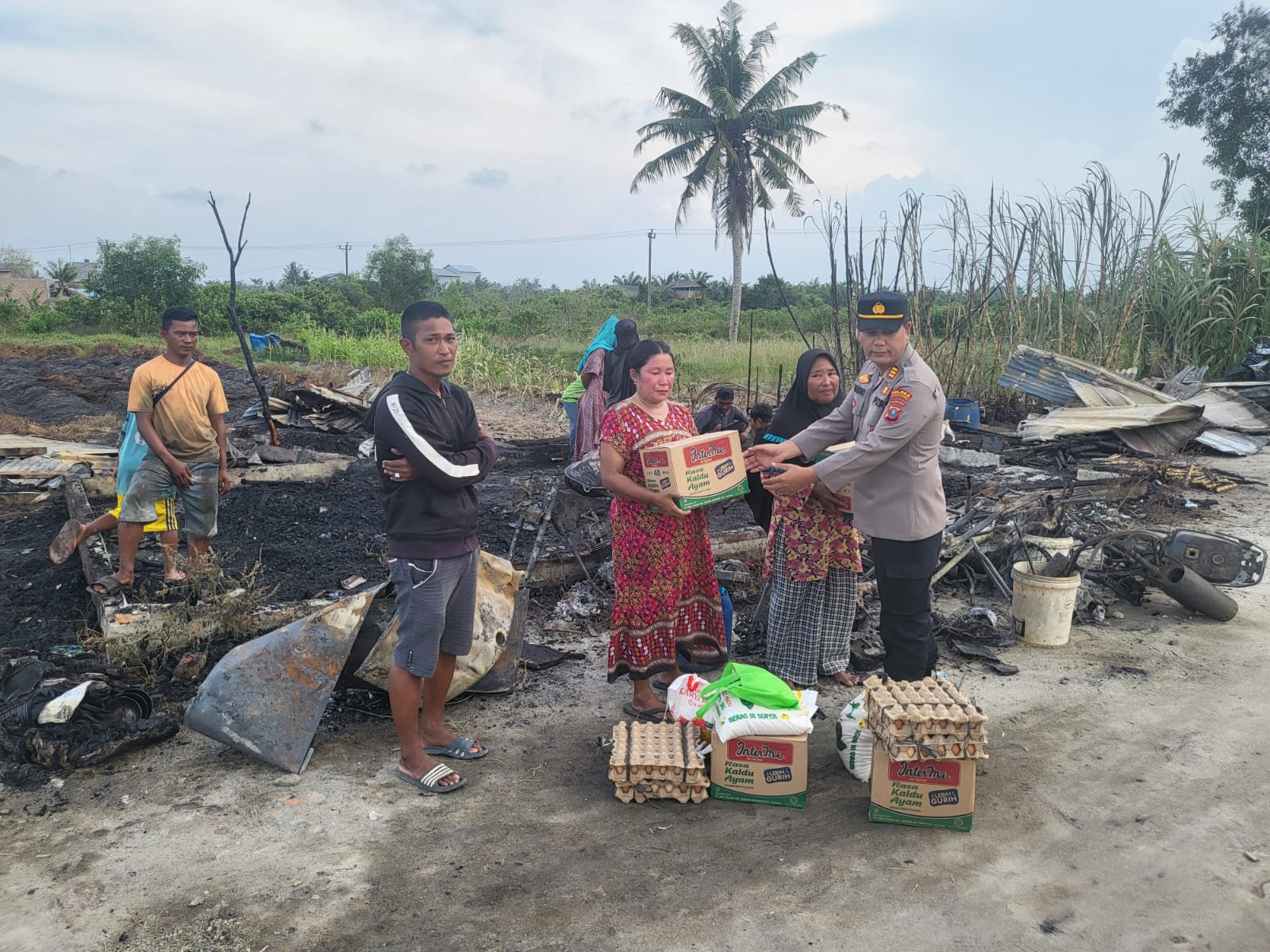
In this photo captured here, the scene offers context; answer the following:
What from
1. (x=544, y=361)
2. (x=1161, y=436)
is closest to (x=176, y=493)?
(x=1161, y=436)

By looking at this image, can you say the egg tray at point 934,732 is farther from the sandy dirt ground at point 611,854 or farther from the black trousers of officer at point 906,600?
the black trousers of officer at point 906,600

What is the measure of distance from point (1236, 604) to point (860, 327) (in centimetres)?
340

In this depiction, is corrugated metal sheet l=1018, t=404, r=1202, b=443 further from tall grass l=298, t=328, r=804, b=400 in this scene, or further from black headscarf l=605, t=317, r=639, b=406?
black headscarf l=605, t=317, r=639, b=406

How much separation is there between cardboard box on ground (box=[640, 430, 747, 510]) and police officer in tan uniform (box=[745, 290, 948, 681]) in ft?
0.80

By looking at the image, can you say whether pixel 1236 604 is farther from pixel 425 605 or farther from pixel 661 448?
pixel 425 605

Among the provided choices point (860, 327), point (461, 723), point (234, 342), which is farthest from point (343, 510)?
point (234, 342)

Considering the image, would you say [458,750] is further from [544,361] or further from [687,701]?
[544,361]

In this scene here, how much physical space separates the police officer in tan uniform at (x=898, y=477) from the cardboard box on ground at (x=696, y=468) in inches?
9.6

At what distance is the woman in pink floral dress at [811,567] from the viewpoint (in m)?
4.23

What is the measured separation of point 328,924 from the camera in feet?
8.41

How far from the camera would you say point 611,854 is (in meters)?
2.96

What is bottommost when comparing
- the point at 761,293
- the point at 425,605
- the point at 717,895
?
the point at 717,895

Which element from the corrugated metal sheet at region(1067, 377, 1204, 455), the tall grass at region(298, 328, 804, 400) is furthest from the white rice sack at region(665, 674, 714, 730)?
the tall grass at region(298, 328, 804, 400)

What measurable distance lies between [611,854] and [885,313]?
2362mm
